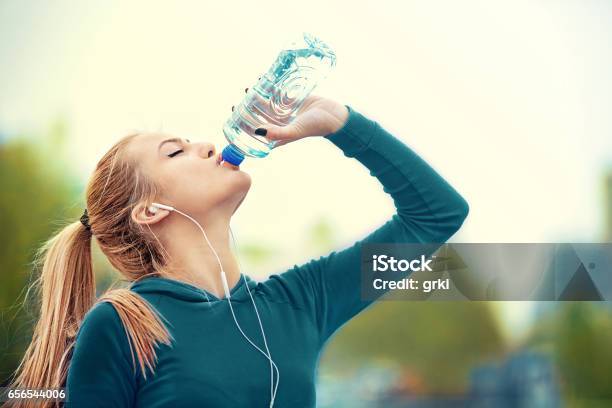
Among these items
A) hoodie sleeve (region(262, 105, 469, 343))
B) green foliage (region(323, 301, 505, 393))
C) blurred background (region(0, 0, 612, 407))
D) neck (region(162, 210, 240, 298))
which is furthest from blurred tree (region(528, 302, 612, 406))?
neck (region(162, 210, 240, 298))

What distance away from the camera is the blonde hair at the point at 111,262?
1746mm

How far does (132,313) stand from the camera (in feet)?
A: 5.71

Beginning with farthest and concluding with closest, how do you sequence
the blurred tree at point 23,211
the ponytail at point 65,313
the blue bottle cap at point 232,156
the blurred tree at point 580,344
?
the blurred tree at point 23,211 → the blurred tree at point 580,344 → the blue bottle cap at point 232,156 → the ponytail at point 65,313

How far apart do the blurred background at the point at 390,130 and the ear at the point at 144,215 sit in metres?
0.29

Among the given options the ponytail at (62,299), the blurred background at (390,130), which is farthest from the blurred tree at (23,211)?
the ponytail at (62,299)

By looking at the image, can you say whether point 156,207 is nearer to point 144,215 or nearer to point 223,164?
point 144,215

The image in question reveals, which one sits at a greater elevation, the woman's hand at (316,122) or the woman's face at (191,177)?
the woman's hand at (316,122)

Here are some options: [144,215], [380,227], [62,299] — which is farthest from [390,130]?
[62,299]

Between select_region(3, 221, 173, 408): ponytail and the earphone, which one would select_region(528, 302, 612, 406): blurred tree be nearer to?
the earphone

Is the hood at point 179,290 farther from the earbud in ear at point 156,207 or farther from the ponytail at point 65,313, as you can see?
the earbud in ear at point 156,207

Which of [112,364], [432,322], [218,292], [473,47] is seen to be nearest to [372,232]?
[432,322]

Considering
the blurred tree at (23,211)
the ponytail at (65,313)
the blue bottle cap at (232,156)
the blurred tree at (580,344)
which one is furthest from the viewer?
the blurred tree at (23,211)

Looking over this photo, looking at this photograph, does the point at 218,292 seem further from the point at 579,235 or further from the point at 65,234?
the point at 579,235

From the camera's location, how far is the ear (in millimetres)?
1846
